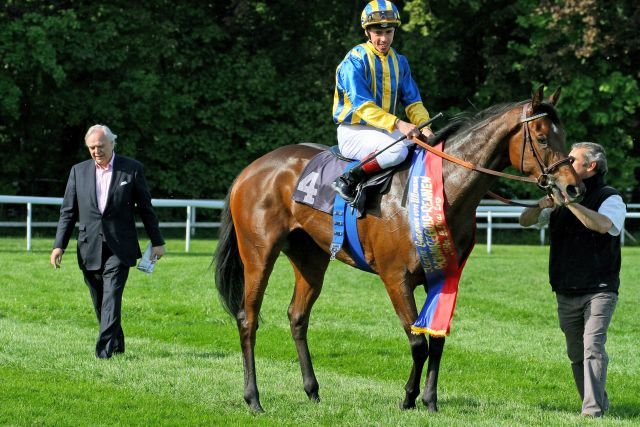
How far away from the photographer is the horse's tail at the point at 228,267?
24.8 feet

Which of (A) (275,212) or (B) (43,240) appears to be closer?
(A) (275,212)

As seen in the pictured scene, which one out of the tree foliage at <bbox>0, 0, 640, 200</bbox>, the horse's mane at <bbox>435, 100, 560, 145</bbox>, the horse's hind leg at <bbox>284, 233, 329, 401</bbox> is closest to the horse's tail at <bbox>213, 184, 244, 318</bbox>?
the horse's hind leg at <bbox>284, 233, 329, 401</bbox>

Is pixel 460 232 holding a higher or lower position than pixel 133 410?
higher

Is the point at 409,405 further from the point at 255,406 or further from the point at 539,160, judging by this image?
the point at 539,160

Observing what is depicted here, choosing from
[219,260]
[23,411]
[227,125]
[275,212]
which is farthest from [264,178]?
[227,125]

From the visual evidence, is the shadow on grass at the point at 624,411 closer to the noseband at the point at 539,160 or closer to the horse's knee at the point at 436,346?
the horse's knee at the point at 436,346

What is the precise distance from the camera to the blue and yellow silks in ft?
21.1

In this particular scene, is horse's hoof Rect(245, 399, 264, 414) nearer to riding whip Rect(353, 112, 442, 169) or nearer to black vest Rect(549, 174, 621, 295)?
riding whip Rect(353, 112, 442, 169)

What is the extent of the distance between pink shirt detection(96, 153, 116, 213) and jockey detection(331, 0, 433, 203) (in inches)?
96.2

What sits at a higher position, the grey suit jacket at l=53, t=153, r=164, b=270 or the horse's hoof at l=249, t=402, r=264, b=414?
the grey suit jacket at l=53, t=153, r=164, b=270

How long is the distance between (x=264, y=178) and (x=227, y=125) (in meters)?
17.7

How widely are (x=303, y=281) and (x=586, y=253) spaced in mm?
2058

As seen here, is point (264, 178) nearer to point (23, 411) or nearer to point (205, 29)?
point (23, 411)

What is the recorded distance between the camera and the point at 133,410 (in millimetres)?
6086
